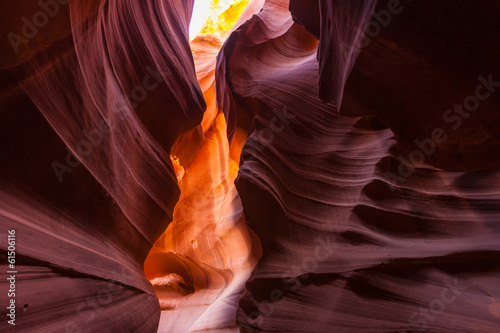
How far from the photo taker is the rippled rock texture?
247 centimetres

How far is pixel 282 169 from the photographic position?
5.58 meters

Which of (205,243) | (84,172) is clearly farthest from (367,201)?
(205,243)

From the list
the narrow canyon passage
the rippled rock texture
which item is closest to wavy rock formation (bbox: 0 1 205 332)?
the rippled rock texture

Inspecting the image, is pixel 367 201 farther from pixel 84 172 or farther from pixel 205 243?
pixel 205 243

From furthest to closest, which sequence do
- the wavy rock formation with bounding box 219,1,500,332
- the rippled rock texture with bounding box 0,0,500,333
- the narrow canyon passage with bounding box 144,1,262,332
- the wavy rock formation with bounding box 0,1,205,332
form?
the narrow canyon passage with bounding box 144,1,262,332 < the wavy rock formation with bounding box 219,1,500,332 < the wavy rock formation with bounding box 0,1,205,332 < the rippled rock texture with bounding box 0,0,500,333

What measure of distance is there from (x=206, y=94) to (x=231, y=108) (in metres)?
3.99

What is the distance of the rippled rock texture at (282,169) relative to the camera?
2.47 m

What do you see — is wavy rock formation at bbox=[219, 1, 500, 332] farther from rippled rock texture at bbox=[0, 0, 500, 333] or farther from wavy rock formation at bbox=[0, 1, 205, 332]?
wavy rock formation at bbox=[0, 1, 205, 332]

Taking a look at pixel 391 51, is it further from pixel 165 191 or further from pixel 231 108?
pixel 231 108

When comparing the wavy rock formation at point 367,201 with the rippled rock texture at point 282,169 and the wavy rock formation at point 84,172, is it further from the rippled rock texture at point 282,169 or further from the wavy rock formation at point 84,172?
the wavy rock formation at point 84,172

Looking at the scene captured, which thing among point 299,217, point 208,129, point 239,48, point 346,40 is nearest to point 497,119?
point 346,40

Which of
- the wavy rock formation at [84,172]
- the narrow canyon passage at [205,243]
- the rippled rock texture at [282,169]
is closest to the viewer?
the rippled rock texture at [282,169]

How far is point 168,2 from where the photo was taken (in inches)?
293

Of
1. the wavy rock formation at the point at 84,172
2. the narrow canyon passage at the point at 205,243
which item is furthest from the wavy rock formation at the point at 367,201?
the wavy rock formation at the point at 84,172
